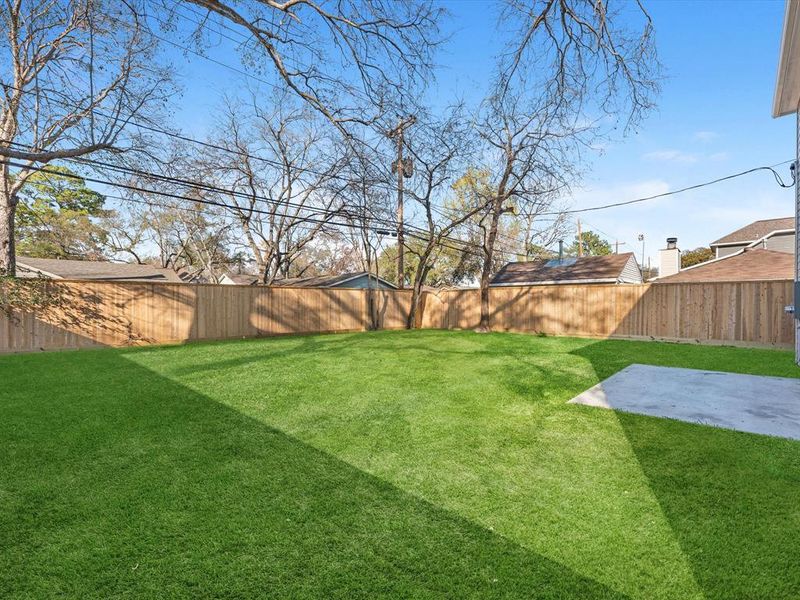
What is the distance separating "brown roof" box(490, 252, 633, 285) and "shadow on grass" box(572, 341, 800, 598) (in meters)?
12.9

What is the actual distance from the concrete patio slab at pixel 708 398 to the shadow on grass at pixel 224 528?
255cm

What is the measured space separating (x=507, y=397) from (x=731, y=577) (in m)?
2.55

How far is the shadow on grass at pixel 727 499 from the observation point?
→ 1.48 m

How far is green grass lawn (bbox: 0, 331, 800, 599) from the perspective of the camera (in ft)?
4.86

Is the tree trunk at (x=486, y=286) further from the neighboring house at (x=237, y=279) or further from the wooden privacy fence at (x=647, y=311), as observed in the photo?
the neighboring house at (x=237, y=279)

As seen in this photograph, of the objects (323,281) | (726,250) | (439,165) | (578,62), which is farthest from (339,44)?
(726,250)

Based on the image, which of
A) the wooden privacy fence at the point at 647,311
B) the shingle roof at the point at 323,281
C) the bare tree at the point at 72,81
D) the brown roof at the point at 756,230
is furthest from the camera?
the shingle roof at the point at 323,281

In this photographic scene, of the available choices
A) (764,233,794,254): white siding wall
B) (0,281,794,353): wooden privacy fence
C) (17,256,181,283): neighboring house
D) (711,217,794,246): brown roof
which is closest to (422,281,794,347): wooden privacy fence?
(0,281,794,353): wooden privacy fence

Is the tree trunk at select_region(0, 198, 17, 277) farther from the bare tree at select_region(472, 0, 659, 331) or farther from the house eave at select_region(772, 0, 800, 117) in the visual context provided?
the house eave at select_region(772, 0, 800, 117)

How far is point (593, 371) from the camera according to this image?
17.4 ft

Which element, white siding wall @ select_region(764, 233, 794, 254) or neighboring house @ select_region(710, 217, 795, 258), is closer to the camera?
white siding wall @ select_region(764, 233, 794, 254)

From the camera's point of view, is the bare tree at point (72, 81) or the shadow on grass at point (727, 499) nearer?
the shadow on grass at point (727, 499)

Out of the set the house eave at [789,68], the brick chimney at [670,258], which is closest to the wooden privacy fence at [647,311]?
the house eave at [789,68]

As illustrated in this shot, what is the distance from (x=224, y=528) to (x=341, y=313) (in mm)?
10370
